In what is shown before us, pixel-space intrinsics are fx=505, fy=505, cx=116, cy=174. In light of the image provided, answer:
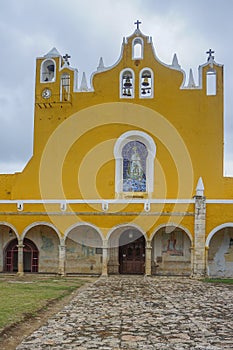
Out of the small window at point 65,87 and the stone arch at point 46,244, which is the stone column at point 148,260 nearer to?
the stone arch at point 46,244

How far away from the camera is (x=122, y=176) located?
2173 centimetres

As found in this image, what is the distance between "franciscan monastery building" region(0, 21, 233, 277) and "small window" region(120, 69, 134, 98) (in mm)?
44

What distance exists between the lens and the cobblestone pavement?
23.9 ft

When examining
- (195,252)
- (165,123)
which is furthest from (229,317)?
(165,123)

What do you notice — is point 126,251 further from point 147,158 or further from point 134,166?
point 147,158

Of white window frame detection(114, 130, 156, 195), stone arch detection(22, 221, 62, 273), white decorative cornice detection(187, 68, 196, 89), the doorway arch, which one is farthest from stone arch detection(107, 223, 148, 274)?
white decorative cornice detection(187, 68, 196, 89)

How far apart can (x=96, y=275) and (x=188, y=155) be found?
20.4 feet

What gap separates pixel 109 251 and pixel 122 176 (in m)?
3.28

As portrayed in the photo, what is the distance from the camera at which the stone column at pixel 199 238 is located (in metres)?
19.1

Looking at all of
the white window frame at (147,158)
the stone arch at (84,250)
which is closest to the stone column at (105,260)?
the stone arch at (84,250)

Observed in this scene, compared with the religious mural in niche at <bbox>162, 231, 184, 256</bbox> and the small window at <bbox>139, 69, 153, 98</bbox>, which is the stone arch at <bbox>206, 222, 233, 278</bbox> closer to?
the religious mural in niche at <bbox>162, 231, 184, 256</bbox>

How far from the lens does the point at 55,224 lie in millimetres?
20422

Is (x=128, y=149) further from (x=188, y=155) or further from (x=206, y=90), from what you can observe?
(x=206, y=90)

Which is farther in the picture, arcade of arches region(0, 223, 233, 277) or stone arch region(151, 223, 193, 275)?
stone arch region(151, 223, 193, 275)
